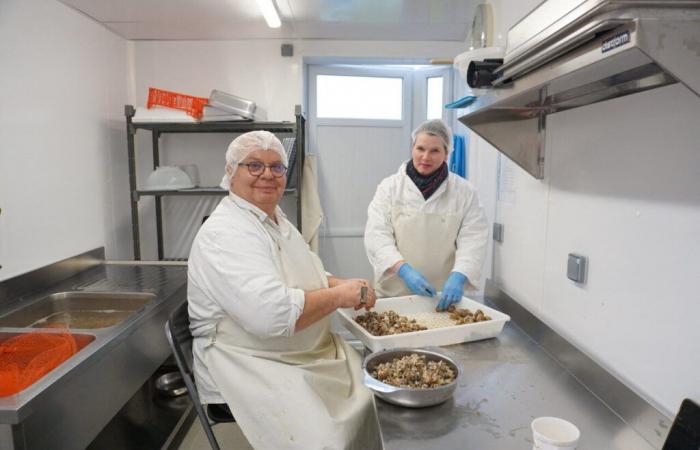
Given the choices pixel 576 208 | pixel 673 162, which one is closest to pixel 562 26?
pixel 673 162

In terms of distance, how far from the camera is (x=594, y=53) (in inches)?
26.0

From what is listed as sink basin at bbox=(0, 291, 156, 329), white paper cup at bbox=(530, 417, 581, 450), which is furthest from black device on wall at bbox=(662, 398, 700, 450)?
sink basin at bbox=(0, 291, 156, 329)

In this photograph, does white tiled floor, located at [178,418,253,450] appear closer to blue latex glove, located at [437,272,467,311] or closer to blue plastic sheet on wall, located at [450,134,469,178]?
blue latex glove, located at [437,272,467,311]

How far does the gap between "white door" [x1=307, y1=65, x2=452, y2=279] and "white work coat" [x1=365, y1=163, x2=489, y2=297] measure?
1267 mm

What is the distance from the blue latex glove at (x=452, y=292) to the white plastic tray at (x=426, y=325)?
3 cm

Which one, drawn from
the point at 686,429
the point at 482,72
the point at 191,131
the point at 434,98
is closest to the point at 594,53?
the point at 482,72

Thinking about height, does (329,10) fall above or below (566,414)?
above

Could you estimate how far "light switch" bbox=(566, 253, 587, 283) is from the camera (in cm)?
126

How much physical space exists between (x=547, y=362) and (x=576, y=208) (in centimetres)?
46

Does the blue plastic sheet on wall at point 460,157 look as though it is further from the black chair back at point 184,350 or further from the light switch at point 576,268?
the black chair back at point 184,350

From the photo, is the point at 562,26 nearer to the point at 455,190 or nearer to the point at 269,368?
the point at 269,368

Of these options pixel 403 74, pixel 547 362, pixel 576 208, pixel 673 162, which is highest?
pixel 403 74

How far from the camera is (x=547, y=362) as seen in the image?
4.36 feet

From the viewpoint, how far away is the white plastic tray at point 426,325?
1350 millimetres
